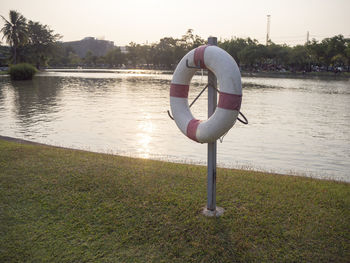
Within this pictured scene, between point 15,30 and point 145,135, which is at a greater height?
point 15,30

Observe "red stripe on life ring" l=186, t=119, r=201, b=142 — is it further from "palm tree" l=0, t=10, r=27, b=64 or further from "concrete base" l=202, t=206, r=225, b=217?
"palm tree" l=0, t=10, r=27, b=64

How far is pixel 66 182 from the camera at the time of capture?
13.9ft

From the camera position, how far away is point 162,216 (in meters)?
3.38

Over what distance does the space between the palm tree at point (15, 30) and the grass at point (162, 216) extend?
4774cm

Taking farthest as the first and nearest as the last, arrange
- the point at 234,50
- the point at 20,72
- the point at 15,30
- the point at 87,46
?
the point at 87,46 < the point at 234,50 < the point at 15,30 < the point at 20,72

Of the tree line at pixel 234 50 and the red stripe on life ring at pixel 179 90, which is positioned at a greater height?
the tree line at pixel 234 50

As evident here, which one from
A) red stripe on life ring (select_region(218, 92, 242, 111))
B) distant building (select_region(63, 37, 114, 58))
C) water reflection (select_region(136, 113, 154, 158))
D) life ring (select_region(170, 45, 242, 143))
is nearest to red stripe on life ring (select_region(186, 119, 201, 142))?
life ring (select_region(170, 45, 242, 143))

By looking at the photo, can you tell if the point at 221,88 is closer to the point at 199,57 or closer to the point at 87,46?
the point at 199,57

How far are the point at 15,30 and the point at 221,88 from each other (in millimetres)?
50404

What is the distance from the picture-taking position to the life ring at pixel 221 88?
3039mm

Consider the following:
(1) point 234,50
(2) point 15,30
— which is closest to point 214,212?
(2) point 15,30

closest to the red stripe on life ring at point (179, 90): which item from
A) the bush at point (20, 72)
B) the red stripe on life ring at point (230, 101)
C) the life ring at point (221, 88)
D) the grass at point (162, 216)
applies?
the life ring at point (221, 88)

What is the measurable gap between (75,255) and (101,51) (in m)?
170

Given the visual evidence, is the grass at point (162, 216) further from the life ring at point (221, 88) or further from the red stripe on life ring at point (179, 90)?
the red stripe on life ring at point (179, 90)
